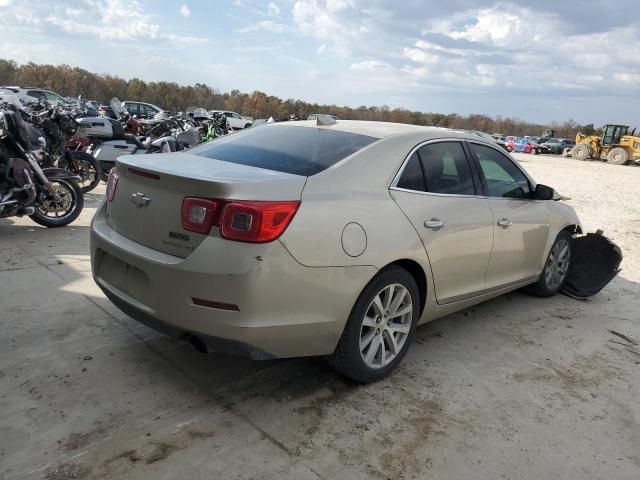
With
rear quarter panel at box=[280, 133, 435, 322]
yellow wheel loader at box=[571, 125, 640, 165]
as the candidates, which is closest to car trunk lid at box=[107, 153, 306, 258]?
rear quarter panel at box=[280, 133, 435, 322]

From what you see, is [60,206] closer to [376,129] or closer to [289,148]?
→ [289,148]

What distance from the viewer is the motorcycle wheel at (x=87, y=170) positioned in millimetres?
8602

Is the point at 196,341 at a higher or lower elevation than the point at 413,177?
lower

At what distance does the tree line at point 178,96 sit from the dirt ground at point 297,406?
45.9 metres

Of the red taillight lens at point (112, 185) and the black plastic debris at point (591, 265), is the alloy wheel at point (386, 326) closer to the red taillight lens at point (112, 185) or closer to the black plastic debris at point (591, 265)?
the red taillight lens at point (112, 185)

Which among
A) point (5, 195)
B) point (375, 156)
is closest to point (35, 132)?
point (5, 195)

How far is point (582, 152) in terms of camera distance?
3634 cm

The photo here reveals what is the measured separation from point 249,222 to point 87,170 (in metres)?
7.23

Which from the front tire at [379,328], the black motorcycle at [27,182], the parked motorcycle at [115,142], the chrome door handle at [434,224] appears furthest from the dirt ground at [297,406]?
the parked motorcycle at [115,142]

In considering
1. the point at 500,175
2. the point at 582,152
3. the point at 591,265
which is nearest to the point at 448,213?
the point at 500,175

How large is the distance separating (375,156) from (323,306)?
1.03 metres

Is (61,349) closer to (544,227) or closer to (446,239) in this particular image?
(446,239)

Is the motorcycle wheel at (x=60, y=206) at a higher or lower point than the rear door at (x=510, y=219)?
lower

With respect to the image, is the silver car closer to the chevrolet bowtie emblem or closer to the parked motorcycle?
the chevrolet bowtie emblem
